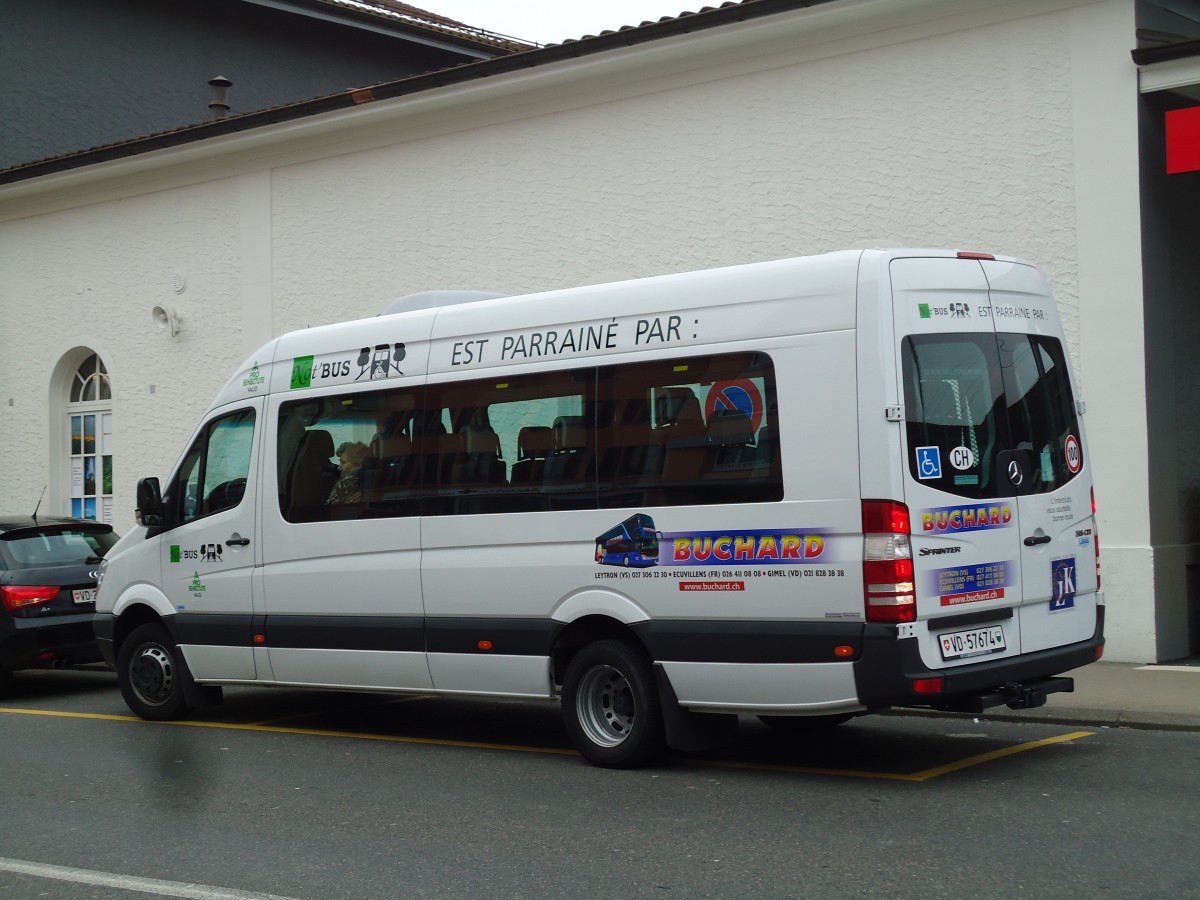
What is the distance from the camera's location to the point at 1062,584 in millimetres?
7402

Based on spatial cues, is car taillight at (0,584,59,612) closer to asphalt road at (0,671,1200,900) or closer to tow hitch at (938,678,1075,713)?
asphalt road at (0,671,1200,900)

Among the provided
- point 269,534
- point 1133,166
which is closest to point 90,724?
point 269,534

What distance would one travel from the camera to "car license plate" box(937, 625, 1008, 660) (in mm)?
6754

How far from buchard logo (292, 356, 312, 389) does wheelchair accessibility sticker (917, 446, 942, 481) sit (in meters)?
4.36

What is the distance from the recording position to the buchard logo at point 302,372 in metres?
9.35

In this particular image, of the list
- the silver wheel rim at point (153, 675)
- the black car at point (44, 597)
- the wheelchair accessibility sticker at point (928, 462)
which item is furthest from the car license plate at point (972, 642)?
the black car at point (44, 597)

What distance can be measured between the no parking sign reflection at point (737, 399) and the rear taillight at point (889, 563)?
812 millimetres

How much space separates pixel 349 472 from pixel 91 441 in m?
12.1

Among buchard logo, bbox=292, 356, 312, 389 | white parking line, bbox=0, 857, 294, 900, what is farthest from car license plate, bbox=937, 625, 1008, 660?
buchard logo, bbox=292, 356, 312, 389

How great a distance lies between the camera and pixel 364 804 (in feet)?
23.1

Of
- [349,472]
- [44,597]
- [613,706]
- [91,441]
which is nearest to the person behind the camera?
[613,706]

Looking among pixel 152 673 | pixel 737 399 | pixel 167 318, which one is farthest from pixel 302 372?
pixel 167 318

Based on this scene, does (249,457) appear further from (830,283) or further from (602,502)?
(830,283)

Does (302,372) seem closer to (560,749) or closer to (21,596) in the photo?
(560,749)
